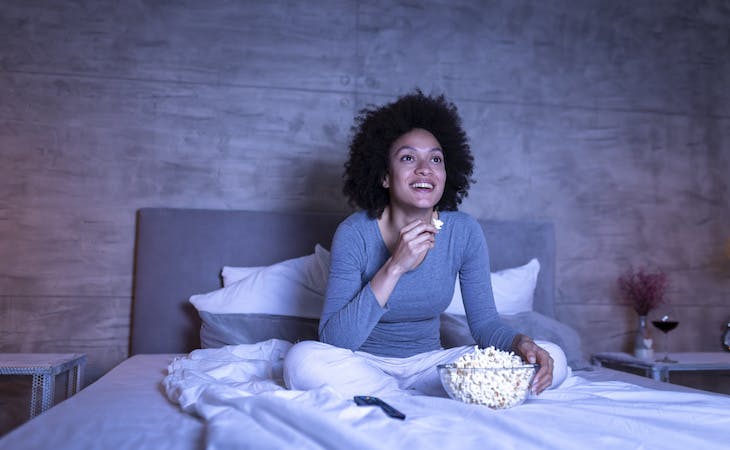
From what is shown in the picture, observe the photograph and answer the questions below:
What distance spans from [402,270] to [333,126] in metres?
1.72

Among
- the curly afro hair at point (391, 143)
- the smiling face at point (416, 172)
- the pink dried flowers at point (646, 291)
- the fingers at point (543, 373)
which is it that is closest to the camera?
the fingers at point (543, 373)

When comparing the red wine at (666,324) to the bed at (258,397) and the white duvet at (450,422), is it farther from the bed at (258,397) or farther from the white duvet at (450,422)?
the white duvet at (450,422)

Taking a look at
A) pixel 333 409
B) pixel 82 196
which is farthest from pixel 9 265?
pixel 333 409

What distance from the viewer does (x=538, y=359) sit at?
1.74 metres

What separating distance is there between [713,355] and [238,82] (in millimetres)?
2893

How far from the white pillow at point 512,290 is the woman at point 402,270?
25.8 inches

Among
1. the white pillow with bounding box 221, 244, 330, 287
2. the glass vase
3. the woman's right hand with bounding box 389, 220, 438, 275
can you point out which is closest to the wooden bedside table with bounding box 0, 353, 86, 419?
the white pillow with bounding box 221, 244, 330, 287

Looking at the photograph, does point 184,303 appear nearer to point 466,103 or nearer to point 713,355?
point 466,103

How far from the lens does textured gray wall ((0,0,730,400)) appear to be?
10.4 feet

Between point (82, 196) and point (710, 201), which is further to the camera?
point (710, 201)

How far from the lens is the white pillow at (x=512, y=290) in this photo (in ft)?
9.98

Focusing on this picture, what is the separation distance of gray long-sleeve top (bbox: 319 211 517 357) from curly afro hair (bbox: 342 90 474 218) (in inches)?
6.5

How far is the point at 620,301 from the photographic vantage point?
3.68 metres

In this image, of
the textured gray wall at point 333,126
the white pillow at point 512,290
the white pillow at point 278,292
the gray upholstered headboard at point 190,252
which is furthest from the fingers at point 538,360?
the textured gray wall at point 333,126
